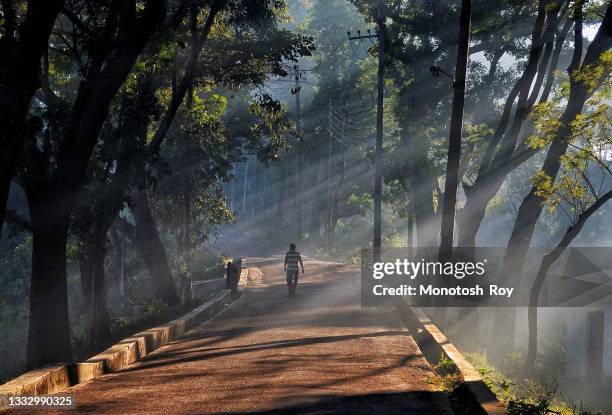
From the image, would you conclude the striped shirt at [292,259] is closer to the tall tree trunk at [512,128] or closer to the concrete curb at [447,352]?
the concrete curb at [447,352]

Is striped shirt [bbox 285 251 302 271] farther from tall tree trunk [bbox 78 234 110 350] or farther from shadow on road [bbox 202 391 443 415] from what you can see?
shadow on road [bbox 202 391 443 415]

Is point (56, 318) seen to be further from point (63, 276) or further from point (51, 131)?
point (51, 131)

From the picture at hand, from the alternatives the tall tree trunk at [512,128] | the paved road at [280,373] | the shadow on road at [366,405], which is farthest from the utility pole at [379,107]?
the shadow on road at [366,405]

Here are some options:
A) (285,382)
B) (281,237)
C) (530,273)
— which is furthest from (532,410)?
(281,237)

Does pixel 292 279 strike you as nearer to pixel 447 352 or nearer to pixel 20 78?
pixel 447 352

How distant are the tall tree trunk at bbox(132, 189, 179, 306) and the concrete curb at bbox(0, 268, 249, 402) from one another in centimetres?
511

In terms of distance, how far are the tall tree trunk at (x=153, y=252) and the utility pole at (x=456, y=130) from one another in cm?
1002

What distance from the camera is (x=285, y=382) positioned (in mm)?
10961

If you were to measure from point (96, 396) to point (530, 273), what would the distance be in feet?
121

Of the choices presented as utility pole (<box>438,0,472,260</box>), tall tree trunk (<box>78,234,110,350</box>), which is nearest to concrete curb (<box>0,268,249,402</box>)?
tall tree trunk (<box>78,234,110,350</box>)

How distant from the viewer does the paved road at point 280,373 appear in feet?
30.6

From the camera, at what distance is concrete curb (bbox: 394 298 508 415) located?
9305 mm

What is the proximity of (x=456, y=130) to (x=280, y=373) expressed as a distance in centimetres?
977

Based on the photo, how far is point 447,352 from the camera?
1359 cm
